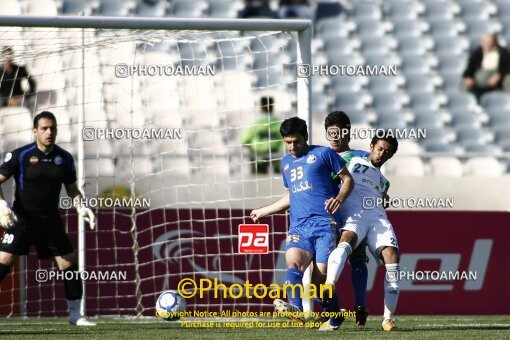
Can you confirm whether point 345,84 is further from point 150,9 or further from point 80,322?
point 80,322

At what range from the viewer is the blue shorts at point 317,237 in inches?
311

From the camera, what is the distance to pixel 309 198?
798 centimetres

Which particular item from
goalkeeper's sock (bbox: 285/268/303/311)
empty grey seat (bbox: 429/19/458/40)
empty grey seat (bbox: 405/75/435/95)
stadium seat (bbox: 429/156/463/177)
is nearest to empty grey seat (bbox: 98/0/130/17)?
empty grey seat (bbox: 405/75/435/95)

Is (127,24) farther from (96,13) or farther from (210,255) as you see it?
(96,13)

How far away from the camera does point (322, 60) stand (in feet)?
53.0

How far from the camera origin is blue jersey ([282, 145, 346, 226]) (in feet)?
26.1

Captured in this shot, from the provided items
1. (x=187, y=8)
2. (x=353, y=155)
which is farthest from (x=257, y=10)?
(x=353, y=155)

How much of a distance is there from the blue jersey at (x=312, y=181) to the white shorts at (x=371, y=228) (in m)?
0.21

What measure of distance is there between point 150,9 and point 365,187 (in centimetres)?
838

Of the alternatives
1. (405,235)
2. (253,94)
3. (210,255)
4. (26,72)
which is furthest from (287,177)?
(253,94)

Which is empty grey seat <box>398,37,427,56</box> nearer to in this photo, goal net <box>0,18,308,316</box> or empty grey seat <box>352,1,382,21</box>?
empty grey seat <box>352,1,382,21</box>

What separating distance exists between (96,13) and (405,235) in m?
6.17

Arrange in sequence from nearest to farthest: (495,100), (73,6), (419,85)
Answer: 1. (73,6)
2. (495,100)
3. (419,85)

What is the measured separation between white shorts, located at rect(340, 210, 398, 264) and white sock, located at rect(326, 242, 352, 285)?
0.30 metres
